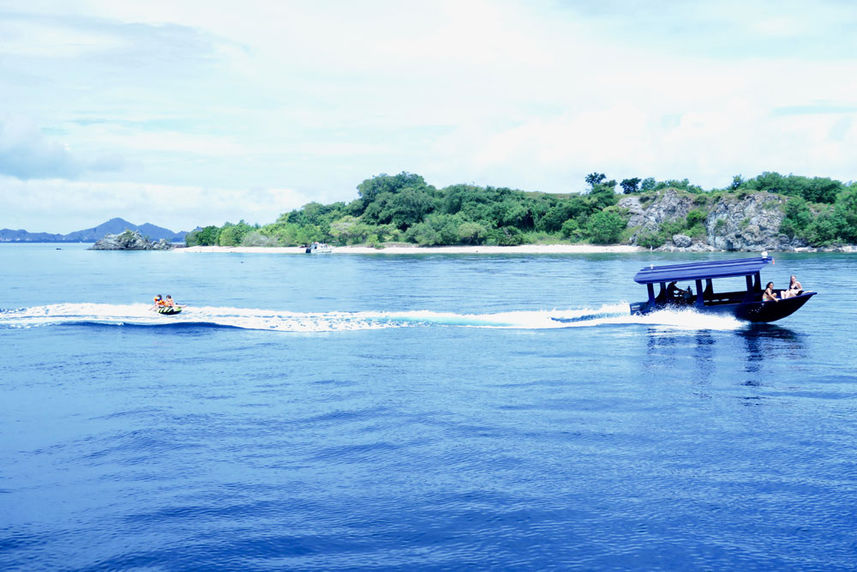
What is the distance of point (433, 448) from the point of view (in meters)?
18.9

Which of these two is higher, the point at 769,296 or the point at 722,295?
the point at 769,296

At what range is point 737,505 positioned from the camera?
15.0m

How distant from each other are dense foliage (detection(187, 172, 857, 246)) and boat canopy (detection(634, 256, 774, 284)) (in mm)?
124960

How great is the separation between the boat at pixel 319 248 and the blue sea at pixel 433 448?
133 metres

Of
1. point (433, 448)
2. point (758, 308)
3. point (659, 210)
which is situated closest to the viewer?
point (433, 448)

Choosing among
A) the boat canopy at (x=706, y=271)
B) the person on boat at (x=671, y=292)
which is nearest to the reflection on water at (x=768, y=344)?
the boat canopy at (x=706, y=271)

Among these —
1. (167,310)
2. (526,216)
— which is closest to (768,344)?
(167,310)

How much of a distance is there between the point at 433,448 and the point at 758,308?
27.1 meters

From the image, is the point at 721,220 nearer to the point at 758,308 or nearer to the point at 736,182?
the point at 736,182

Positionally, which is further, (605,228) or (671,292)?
(605,228)

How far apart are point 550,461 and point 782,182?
183 metres

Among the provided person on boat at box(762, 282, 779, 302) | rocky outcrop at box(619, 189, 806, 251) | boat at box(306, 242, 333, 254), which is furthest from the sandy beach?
person on boat at box(762, 282, 779, 302)

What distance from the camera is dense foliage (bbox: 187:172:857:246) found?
165250 mm

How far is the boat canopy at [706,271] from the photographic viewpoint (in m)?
38.2
